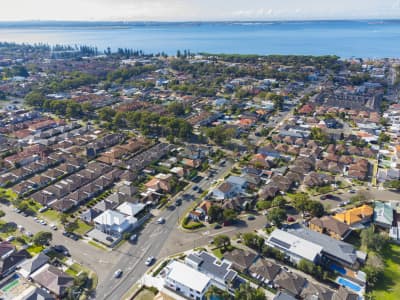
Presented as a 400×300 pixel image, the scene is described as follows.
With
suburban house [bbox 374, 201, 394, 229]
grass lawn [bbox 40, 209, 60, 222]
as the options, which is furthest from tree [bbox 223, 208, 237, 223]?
grass lawn [bbox 40, 209, 60, 222]

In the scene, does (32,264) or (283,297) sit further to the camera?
(32,264)

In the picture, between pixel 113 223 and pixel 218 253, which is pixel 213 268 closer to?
pixel 218 253

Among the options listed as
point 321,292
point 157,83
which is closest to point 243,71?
point 157,83

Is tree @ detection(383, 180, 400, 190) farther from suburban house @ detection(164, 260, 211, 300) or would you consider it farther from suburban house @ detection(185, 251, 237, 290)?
suburban house @ detection(164, 260, 211, 300)

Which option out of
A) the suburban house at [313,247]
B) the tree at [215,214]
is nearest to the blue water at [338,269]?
the suburban house at [313,247]

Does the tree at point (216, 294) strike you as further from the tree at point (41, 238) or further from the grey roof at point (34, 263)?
the tree at point (41, 238)

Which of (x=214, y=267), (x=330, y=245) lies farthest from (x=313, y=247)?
(x=214, y=267)
